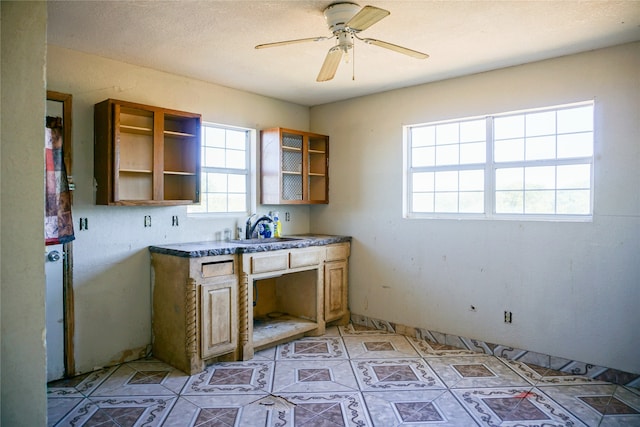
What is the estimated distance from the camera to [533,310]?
365 centimetres

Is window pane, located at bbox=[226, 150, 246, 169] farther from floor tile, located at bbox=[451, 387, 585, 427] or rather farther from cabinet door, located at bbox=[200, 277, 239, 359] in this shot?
floor tile, located at bbox=[451, 387, 585, 427]

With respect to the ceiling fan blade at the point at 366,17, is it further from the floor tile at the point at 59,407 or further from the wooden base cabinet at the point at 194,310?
the floor tile at the point at 59,407

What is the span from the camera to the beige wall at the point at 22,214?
1500mm

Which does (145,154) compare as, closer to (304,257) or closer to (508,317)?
(304,257)

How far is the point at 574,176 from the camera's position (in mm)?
3529

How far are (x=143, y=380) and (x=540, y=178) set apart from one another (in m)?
3.68

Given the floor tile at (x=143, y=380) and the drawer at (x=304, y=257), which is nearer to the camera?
the floor tile at (x=143, y=380)

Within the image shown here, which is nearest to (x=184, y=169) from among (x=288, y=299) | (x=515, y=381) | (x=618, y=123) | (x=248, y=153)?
(x=248, y=153)

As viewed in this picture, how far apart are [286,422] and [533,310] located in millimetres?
2319

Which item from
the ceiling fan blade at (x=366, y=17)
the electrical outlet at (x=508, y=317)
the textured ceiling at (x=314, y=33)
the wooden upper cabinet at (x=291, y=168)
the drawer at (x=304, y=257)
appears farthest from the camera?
the wooden upper cabinet at (x=291, y=168)

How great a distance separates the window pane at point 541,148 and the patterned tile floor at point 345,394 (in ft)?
5.92

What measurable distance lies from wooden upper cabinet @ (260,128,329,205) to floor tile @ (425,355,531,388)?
2202mm

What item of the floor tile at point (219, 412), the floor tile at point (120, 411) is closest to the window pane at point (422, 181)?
the floor tile at point (219, 412)

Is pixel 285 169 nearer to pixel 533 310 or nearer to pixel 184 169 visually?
pixel 184 169
